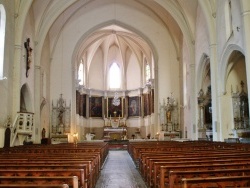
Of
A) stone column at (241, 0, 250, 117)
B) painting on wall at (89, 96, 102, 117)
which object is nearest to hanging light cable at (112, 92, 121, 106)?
painting on wall at (89, 96, 102, 117)

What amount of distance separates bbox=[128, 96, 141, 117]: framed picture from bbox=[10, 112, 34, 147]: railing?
21.6 meters

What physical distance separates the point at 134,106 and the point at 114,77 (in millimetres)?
4722

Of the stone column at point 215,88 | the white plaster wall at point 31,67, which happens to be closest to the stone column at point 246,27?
the stone column at point 215,88

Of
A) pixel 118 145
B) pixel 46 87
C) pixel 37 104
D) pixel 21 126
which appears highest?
pixel 46 87

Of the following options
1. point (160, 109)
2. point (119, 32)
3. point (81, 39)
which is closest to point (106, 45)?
point (119, 32)

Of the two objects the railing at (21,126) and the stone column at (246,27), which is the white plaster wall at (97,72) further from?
the stone column at (246,27)

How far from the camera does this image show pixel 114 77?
4125 centimetres

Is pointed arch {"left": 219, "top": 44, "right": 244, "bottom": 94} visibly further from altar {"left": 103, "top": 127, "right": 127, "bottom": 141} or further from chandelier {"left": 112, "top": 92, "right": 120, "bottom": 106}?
chandelier {"left": 112, "top": 92, "right": 120, "bottom": 106}

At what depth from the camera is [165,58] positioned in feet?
96.3

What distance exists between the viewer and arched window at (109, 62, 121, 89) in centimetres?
4103

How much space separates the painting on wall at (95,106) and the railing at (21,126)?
66.6 ft

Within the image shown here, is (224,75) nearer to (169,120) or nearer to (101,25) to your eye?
(169,120)

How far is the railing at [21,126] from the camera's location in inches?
673

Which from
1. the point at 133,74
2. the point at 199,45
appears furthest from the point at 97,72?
the point at 199,45
